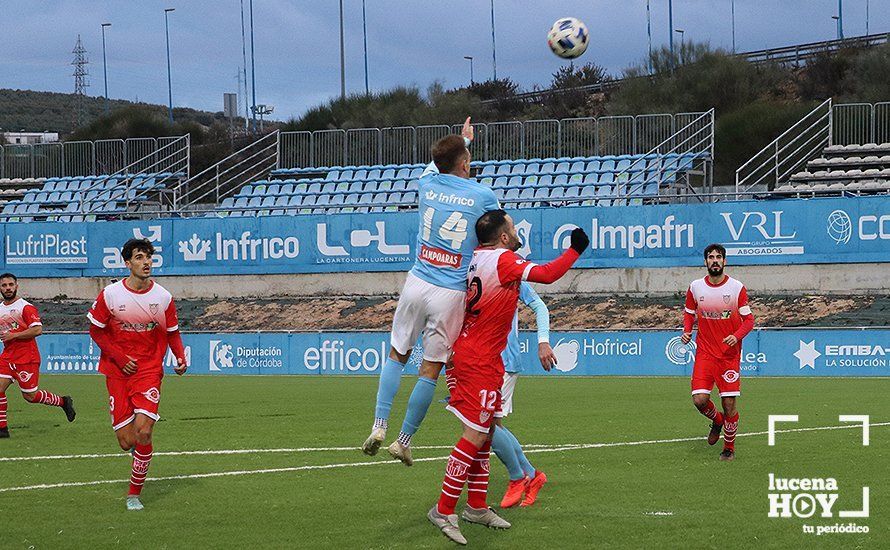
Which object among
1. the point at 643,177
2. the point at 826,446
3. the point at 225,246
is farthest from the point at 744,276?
the point at 826,446

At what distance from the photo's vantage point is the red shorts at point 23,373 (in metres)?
17.0

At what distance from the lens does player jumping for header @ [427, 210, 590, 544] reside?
8.31 meters

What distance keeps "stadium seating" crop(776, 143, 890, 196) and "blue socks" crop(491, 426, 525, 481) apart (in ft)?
83.9

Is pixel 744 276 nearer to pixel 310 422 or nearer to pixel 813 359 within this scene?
pixel 813 359

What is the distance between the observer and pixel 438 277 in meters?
9.39

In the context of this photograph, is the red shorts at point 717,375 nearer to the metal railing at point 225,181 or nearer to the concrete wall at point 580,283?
the concrete wall at point 580,283

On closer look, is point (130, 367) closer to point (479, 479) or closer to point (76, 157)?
point (479, 479)

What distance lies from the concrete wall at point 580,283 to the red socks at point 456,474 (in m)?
25.5

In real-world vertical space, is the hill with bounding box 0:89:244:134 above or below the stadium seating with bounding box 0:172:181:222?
above

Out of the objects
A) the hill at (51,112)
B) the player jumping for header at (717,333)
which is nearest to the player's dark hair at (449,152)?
the player jumping for header at (717,333)

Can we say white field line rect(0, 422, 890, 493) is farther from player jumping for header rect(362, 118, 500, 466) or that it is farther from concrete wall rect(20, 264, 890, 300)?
concrete wall rect(20, 264, 890, 300)

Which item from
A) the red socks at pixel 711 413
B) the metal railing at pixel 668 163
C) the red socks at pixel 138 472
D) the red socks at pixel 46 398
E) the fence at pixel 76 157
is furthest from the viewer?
the fence at pixel 76 157

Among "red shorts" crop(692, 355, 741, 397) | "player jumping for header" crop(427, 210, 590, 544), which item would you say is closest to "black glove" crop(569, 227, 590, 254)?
"player jumping for header" crop(427, 210, 590, 544)

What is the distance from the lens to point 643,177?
37.7m
